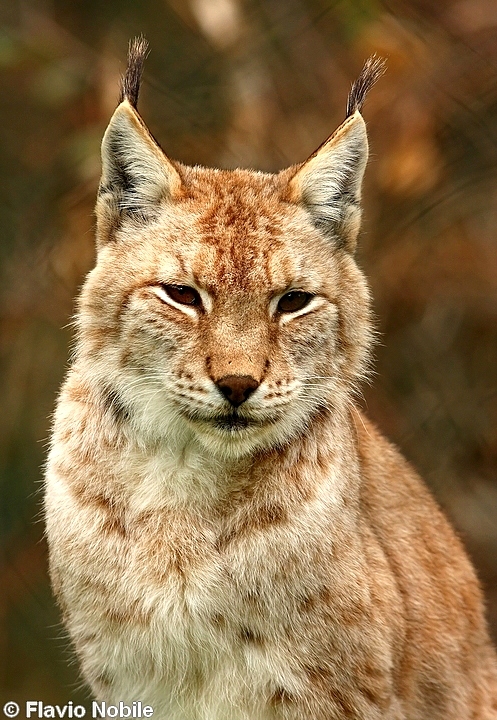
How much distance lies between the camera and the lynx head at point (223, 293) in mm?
4227

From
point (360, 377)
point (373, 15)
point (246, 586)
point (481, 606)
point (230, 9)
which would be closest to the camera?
point (246, 586)

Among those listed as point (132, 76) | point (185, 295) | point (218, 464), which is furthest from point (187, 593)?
point (132, 76)

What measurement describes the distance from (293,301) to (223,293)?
1.04 ft

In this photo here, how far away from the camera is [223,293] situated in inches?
168

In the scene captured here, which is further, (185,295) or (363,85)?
(363,85)

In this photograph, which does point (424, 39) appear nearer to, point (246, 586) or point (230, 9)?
point (230, 9)

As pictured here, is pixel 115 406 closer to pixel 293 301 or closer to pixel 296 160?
pixel 293 301

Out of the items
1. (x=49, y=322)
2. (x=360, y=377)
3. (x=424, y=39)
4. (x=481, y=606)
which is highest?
(x=424, y=39)

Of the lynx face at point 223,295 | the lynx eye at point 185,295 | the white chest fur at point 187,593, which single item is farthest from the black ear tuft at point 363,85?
the white chest fur at point 187,593

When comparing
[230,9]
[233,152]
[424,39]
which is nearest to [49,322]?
[233,152]

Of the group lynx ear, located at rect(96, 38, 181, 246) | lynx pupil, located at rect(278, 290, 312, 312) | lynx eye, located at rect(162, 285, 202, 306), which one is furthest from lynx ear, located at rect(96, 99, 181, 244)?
lynx pupil, located at rect(278, 290, 312, 312)

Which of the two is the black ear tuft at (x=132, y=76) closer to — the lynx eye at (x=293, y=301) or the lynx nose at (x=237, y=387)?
the lynx eye at (x=293, y=301)

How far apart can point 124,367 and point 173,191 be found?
0.70 meters

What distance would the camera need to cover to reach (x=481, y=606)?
223 inches
